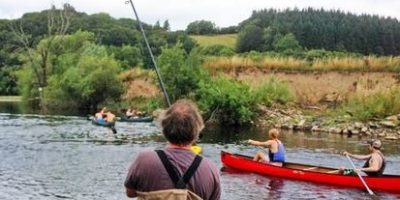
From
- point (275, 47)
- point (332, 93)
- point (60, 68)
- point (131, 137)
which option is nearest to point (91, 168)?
point (131, 137)

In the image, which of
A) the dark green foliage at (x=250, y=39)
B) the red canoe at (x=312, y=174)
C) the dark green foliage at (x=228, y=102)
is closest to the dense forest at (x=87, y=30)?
the dark green foliage at (x=250, y=39)

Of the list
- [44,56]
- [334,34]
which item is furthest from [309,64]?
[334,34]

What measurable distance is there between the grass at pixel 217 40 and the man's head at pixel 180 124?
106 m

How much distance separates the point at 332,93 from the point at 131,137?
2234 cm

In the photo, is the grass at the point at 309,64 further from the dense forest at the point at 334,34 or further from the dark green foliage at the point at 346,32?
the dark green foliage at the point at 346,32

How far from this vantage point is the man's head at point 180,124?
15.3ft

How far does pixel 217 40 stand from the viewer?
119812mm

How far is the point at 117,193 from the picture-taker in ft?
58.3

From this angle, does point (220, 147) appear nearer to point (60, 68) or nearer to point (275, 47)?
point (60, 68)

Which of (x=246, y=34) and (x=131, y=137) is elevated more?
(x=246, y=34)

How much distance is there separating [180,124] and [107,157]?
819 inches

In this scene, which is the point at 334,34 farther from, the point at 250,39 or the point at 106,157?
the point at 106,157

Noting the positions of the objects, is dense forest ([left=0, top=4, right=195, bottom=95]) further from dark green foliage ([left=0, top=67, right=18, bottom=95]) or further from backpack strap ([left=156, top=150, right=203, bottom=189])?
backpack strap ([left=156, top=150, right=203, bottom=189])

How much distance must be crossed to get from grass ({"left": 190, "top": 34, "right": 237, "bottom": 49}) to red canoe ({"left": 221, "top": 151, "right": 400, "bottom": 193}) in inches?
3440
